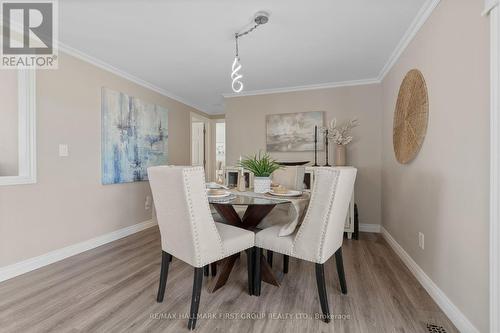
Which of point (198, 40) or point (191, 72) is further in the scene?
point (191, 72)

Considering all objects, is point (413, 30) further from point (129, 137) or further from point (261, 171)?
point (129, 137)

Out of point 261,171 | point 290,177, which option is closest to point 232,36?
point 261,171

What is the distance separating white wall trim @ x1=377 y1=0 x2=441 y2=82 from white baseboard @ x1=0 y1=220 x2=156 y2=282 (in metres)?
3.96

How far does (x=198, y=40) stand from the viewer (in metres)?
2.40

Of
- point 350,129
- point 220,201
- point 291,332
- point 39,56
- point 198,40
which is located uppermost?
point 198,40

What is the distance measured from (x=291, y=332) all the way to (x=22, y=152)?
2711mm

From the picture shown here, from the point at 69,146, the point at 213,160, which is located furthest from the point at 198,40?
the point at 213,160

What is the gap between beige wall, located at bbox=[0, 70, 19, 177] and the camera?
7.08 feet

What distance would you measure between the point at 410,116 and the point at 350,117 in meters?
1.45

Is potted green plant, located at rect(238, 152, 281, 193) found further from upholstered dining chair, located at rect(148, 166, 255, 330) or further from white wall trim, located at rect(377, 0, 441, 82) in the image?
white wall trim, located at rect(377, 0, 441, 82)

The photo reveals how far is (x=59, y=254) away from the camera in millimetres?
2484

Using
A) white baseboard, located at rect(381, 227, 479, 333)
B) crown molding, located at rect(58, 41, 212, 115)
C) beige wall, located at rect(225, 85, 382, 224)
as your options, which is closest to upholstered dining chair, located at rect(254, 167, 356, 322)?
white baseboard, located at rect(381, 227, 479, 333)
